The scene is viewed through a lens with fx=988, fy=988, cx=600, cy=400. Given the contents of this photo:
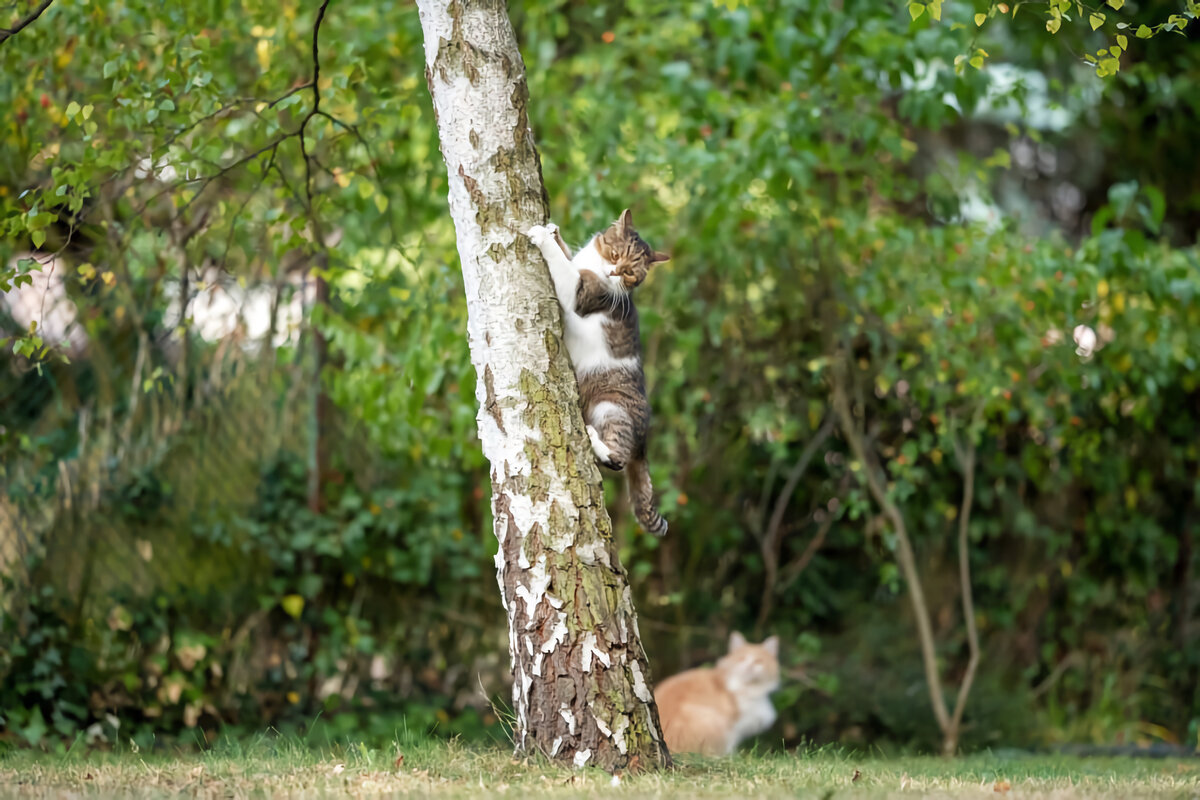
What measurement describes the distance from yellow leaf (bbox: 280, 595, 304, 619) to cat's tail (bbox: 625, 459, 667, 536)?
2.41 m

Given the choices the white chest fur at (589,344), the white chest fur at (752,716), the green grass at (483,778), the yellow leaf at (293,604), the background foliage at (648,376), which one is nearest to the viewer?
the green grass at (483,778)

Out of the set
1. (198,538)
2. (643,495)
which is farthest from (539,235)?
(198,538)

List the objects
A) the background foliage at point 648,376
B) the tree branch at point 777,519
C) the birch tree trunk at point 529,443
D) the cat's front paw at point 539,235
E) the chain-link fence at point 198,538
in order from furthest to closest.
Answer: the tree branch at point 777,519 → the chain-link fence at point 198,538 → the background foliage at point 648,376 → the cat's front paw at point 539,235 → the birch tree trunk at point 529,443

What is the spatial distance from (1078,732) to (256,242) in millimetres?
5497

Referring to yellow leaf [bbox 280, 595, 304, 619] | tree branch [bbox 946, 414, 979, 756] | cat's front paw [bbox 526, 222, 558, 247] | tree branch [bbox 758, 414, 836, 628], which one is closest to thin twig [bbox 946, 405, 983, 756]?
tree branch [bbox 946, 414, 979, 756]

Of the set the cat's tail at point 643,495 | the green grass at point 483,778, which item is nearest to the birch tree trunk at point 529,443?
the green grass at point 483,778

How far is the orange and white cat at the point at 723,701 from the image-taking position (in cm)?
460

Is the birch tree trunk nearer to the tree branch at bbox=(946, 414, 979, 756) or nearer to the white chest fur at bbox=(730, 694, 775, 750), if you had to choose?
the white chest fur at bbox=(730, 694, 775, 750)

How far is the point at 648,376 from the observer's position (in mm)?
5340

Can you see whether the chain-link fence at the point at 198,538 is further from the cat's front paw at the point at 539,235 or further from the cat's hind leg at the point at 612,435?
the cat's front paw at the point at 539,235

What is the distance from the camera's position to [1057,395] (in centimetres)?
534

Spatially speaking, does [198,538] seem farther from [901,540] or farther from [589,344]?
[901,540]

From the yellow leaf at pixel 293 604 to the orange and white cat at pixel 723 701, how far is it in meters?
1.89

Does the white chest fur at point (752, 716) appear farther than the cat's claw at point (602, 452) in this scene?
Yes
